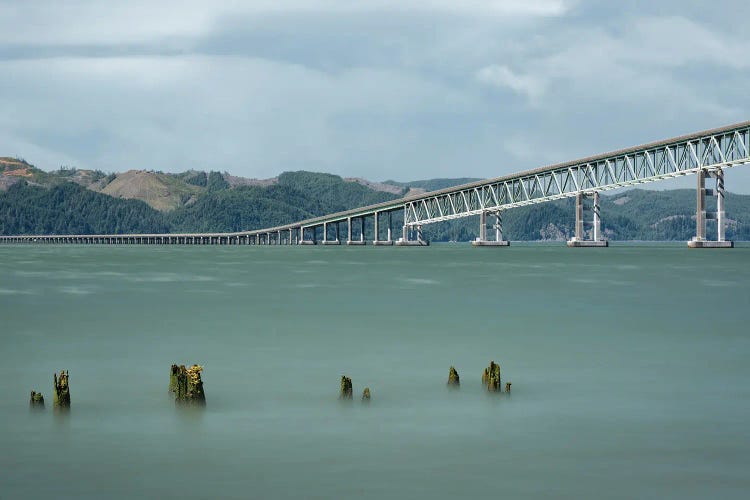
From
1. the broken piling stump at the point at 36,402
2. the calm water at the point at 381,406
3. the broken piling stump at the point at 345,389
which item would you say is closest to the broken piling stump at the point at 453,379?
the calm water at the point at 381,406

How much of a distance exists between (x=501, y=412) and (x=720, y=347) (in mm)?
A: 15359

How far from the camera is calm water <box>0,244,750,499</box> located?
1573 cm

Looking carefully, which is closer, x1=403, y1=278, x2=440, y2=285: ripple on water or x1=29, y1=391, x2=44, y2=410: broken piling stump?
x1=29, y1=391, x2=44, y2=410: broken piling stump

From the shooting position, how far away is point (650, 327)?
4066 centimetres

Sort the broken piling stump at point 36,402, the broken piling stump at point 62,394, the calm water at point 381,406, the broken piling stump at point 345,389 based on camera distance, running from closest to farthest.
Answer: the calm water at point 381,406 → the broken piling stump at point 62,394 → the broken piling stump at point 36,402 → the broken piling stump at point 345,389

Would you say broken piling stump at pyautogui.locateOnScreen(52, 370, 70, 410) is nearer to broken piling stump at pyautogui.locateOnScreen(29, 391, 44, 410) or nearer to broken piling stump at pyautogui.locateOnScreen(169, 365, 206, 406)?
broken piling stump at pyautogui.locateOnScreen(29, 391, 44, 410)

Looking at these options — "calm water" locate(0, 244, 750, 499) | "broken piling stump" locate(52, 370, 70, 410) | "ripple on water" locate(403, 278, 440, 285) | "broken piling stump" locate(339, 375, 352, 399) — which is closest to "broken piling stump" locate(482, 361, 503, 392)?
"calm water" locate(0, 244, 750, 499)

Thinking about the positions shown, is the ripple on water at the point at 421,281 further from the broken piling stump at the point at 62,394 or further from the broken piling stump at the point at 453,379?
the broken piling stump at the point at 62,394

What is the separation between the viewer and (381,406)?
21.5 meters

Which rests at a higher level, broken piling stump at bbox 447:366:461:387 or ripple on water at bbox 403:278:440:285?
broken piling stump at bbox 447:366:461:387

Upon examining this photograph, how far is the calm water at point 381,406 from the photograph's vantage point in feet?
51.6

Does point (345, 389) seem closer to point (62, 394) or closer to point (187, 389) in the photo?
point (187, 389)

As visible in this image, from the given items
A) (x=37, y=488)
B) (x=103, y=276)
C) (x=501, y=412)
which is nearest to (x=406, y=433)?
(x=501, y=412)

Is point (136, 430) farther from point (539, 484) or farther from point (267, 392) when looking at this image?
point (539, 484)
